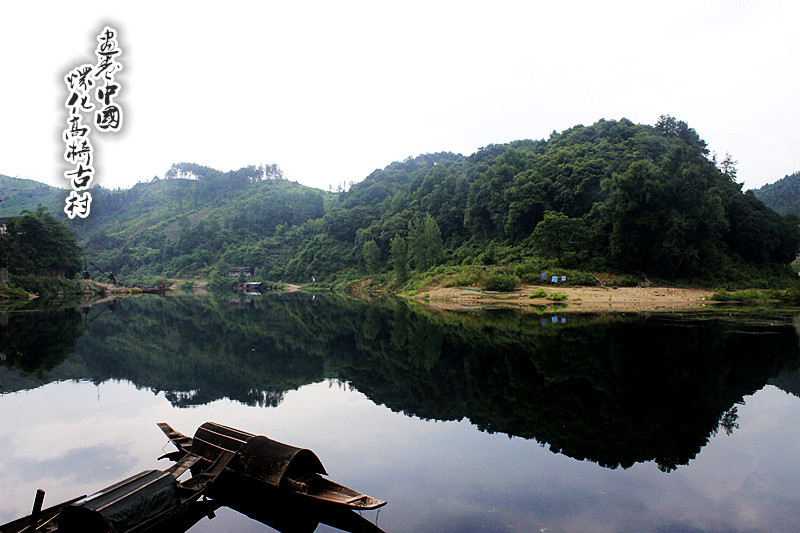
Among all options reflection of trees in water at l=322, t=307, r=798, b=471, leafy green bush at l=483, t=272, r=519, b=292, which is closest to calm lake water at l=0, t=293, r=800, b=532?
reflection of trees in water at l=322, t=307, r=798, b=471

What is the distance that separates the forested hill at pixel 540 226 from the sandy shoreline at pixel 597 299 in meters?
4.19

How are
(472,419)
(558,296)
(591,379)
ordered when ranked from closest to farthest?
(472,419) → (591,379) → (558,296)

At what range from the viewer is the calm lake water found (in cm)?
680

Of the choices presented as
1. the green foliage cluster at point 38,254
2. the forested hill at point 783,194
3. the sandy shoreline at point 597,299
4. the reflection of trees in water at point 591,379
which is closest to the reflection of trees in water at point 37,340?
the reflection of trees in water at point 591,379

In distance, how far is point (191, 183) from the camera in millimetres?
183625

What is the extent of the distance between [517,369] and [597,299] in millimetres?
29033

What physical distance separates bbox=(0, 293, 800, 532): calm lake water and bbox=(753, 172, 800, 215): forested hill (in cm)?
10423

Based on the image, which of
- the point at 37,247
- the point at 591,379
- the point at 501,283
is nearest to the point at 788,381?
the point at 591,379

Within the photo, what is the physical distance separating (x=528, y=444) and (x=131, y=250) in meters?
139

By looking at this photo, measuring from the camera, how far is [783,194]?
109875 mm

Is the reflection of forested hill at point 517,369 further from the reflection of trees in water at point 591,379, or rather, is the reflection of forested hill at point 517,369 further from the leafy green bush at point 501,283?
the leafy green bush at point 501,283

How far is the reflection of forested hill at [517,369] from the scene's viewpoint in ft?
32.4

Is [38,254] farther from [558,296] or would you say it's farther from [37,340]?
[558,296]

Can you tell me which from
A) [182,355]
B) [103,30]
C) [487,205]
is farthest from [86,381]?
[487,205]
